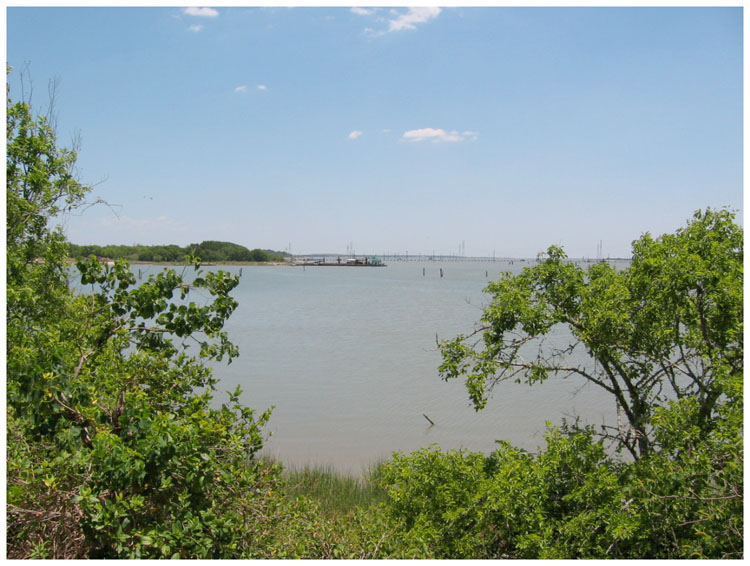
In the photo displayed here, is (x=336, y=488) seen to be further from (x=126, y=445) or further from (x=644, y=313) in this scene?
(x=126, y=445)

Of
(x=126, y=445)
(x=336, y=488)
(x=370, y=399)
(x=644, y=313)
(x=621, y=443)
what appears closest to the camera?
(x=126, y=445)

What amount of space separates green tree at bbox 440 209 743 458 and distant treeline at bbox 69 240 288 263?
3413 millimetres

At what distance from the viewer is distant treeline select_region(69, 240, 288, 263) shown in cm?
544

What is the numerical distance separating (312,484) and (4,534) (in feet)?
22.6

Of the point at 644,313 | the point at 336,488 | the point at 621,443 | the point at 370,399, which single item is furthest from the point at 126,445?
the point at 370,399

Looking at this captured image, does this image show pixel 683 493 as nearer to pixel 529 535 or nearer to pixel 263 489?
pixel 529 535

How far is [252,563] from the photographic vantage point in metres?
3.44

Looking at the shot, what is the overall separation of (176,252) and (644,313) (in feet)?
24.3

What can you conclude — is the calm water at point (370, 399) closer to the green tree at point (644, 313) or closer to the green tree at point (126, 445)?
the green tree at point (644, 313)

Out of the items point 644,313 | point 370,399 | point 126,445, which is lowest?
point 370,399

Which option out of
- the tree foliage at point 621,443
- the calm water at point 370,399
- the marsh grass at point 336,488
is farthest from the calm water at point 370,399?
the tree foliage at point 621,443

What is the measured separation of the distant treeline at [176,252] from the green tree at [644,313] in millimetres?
3413

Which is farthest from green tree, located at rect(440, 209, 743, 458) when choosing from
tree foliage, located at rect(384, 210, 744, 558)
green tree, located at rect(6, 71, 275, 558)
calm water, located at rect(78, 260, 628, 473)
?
green tree, located at rect(6, 71, 275, 558)

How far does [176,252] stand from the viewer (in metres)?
9.72
